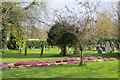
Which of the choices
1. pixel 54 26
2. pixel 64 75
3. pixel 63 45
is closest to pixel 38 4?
pixel 54 26

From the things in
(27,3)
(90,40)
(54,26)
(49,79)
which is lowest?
(49,79)

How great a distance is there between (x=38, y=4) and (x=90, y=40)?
11.1m

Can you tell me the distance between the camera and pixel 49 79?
9.67 m

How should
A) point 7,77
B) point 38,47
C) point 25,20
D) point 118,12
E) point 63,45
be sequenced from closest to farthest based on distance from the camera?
point 7,77 < point 25,20 < point 63,45 < point 118,12 < point 38,47

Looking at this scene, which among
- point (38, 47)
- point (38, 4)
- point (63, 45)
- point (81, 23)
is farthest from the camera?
point (38, 47)

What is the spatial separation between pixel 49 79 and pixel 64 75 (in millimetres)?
997

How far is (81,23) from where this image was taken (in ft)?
47.0

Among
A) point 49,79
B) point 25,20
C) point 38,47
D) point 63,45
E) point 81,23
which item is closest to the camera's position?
point 49,79

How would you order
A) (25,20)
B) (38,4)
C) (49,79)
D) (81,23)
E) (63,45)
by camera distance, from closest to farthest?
(49,79)
(81,23)
(25,20)
(38,4)
(63,45)

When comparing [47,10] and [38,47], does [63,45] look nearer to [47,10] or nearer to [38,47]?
[47,10]

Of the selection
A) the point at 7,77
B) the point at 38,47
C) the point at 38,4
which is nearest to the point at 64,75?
the point at 7,77

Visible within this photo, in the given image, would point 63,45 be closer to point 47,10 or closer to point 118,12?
point 47,10

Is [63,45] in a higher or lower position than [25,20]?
lower

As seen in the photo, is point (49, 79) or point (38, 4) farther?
point (38, 4)
